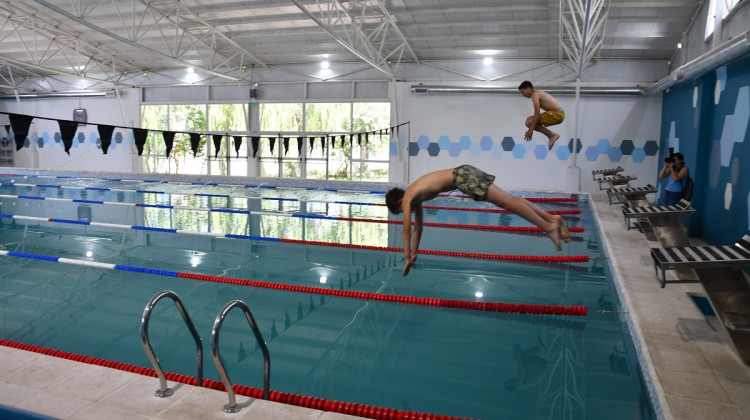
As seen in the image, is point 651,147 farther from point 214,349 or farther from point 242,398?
point 214,349

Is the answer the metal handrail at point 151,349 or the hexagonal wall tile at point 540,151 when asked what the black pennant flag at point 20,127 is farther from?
the hexagonal wall tile at point 540,151

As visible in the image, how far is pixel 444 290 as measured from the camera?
5035mm

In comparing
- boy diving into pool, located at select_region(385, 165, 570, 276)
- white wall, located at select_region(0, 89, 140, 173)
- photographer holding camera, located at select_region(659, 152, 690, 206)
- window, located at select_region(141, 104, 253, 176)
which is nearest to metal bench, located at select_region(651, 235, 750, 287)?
boy diving into pool, located at select_region(385, 165, 570, 276)

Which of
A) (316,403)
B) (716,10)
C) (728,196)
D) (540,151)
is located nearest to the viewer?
(316,403)

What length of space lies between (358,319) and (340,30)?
32.5 feet

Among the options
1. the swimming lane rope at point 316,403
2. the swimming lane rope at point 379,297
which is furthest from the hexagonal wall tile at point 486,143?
the swimming lane rope at point 316,403

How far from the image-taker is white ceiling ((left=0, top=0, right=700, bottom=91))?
34.8 ft

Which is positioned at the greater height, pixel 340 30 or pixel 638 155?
pixel 340 30

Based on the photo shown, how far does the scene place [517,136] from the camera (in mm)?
14164

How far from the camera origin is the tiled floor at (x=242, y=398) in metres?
2.37

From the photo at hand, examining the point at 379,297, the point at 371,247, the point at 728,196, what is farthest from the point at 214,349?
the point at 728,196

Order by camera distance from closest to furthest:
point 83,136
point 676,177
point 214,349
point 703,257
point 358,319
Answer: point 214,349 → point 703,257 → point 358,319 → point 676,177 → point 83,136

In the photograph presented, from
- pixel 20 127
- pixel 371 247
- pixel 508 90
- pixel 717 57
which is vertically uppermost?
pixel 508 90

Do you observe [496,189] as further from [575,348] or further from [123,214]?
[123,214]
